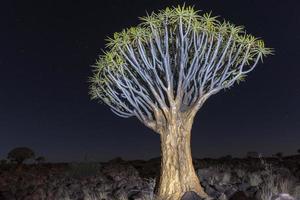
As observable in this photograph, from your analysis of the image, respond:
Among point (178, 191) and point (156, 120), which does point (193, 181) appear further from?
point (156, 120)

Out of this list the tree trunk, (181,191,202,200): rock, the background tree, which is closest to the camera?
(181,191,202,200): rock

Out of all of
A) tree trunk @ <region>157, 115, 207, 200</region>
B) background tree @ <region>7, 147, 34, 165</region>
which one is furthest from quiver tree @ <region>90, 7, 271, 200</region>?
background tree @ <region>7, 147, 34, 165</region>

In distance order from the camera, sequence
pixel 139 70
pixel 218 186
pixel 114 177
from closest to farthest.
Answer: pixel 139 70 < pixel 218 186 < pixel 114 177

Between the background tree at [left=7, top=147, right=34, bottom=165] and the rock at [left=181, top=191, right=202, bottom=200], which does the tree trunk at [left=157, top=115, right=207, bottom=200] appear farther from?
the background tree at [left=7, top=147, right=34, bottom=165]

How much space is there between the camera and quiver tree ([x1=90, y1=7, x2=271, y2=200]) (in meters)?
9.79

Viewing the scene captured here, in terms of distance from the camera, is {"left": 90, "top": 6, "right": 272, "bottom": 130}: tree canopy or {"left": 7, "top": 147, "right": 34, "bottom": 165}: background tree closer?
{"left": 90, "top": 6, "right": 272, "bottom": 130}: tree canopy

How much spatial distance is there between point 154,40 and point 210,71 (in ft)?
5.44

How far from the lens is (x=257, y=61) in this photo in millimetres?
10406

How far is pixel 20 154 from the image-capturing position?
1305 inches

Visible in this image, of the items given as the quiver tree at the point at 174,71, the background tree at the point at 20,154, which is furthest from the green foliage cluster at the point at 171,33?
the background tree at the point at 20,154

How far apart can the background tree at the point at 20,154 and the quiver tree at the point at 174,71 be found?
2461cm

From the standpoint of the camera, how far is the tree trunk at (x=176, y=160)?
9711 millimetres

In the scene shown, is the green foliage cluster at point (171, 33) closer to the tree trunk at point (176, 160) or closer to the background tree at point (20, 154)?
the tree trunk at point (176, 160)

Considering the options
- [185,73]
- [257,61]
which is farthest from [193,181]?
[257,61]
